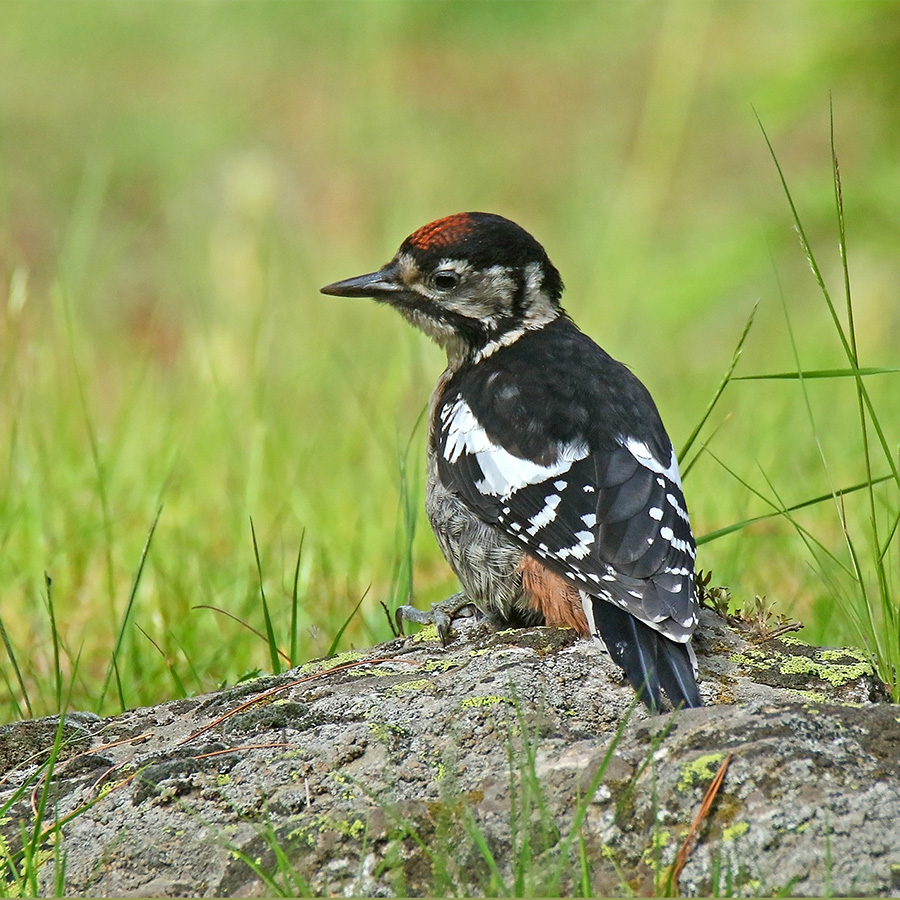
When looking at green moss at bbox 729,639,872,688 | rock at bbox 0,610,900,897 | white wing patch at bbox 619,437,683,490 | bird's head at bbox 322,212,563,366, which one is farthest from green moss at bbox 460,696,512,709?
bird's head at bbox 322,212,563,366

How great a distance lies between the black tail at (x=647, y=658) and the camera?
2.85 m

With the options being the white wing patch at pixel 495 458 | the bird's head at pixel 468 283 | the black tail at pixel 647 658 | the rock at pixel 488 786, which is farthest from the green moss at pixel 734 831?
the bird's head at pixel 468 283

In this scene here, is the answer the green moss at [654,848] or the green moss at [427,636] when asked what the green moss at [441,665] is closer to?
the green moss at [427,636]

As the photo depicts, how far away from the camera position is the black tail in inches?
112

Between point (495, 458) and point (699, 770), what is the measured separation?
5.02 ft

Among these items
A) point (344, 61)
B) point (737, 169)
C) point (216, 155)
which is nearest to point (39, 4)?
point (344, 61)

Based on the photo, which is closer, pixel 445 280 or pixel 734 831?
pixel 734 831

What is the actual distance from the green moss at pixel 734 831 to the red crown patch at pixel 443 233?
2.61m

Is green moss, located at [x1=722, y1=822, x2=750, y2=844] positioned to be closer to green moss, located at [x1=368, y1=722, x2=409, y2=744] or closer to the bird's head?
green moss, located at [x1=368, y1=722, x2=409, y2=744]

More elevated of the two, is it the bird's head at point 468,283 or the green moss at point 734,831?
the bird's head at point 468,283

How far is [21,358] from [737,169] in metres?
10.5

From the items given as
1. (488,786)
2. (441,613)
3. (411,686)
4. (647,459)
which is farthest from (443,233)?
(488,786)

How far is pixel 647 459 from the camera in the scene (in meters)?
3.67

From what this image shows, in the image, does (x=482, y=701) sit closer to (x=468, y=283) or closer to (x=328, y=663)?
(x=328, y=663)
